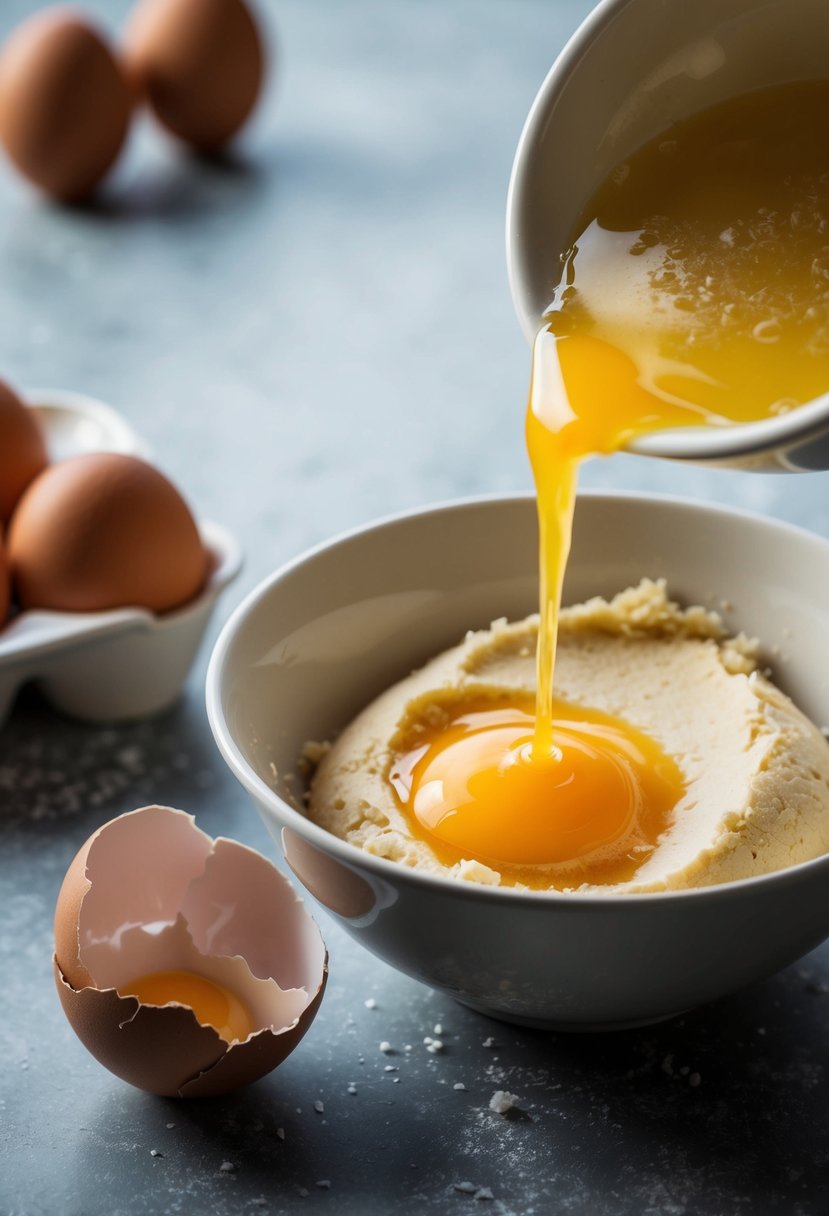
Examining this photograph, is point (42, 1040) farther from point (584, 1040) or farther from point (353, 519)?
point (353, 519)

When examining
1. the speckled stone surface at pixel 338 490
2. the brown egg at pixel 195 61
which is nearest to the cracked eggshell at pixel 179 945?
the speckled stone surface at pixel 338 490

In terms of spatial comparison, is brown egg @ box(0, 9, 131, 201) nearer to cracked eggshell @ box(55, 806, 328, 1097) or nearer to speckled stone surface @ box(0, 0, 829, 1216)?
speckled stone surface @ box(0, 0, 829, 1216)

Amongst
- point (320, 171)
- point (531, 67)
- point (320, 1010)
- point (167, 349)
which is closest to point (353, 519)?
point (167, 349)

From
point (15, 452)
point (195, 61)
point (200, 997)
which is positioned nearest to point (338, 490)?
point (15, 452)

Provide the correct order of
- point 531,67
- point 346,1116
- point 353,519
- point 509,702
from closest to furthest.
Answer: point 346,1116, point 509,702, point 353,519, point 531,67

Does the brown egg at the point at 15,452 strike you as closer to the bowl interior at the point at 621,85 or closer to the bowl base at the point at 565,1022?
the bowl interior at the point at 621,85

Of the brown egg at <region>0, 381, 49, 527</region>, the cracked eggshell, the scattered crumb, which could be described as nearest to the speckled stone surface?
the scattered crumb

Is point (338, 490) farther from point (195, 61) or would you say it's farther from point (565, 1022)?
point (195, 61)
